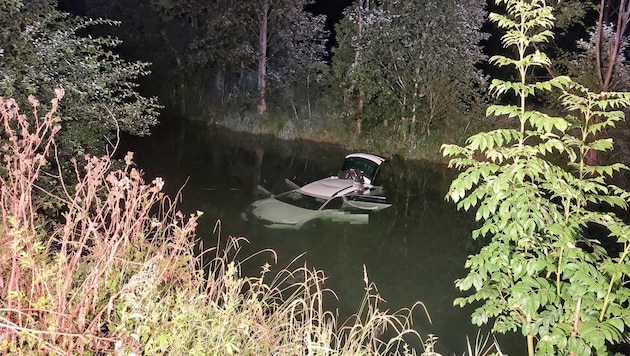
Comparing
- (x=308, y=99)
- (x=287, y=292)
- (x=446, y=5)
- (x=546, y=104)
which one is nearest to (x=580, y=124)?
(x=287, y=292)

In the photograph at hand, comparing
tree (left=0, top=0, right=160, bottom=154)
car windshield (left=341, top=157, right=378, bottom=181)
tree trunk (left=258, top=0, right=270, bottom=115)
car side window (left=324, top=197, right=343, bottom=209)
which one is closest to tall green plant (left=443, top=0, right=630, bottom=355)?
tree (left=0, top=0, right=160, bottom=154)

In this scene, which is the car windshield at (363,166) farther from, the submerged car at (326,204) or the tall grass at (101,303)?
the tall grass at (101,303)

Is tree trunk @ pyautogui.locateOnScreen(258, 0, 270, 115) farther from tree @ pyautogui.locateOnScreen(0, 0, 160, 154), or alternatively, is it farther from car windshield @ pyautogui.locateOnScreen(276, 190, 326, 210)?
tree @ pyautogui.locateOnScreen(0, 0, 160, 154)

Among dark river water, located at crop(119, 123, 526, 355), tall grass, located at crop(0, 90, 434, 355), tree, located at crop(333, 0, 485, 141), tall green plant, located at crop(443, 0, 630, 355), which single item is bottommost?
dark river water, located at crop(119, 123, 526, 355)

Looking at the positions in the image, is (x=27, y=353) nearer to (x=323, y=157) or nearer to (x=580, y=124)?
(x=580, y=124)

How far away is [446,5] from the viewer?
49.0 ft

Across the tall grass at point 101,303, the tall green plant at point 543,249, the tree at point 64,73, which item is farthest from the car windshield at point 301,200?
the tall green plant at point 543,249

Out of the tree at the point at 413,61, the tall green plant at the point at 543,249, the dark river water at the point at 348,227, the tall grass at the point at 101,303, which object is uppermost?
the tree at the point at 413,61

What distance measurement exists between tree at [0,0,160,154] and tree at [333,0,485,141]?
10.1 m

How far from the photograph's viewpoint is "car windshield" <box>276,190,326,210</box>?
10786 mm

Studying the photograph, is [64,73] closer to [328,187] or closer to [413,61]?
[328,187]

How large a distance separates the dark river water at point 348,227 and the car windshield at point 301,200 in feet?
2.41

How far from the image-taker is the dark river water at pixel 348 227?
25.6 ft

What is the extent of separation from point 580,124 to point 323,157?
13015mm
